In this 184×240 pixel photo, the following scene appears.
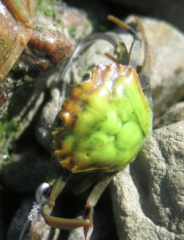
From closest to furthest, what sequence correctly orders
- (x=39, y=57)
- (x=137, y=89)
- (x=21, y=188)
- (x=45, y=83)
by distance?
1. (x=137, y=89)
2. (x=39, y=57)
3. (x=21, y=188)
4. (x=45, y=83)

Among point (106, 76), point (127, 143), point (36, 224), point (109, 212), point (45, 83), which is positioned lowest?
point (109, 212)

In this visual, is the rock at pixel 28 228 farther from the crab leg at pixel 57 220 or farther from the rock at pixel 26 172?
the crab leg at pixel 57 220

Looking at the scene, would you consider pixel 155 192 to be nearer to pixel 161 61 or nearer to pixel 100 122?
pixel 100 122

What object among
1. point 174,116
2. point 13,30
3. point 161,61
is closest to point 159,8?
point 161,61

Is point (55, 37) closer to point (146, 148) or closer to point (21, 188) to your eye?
point (146, 148)

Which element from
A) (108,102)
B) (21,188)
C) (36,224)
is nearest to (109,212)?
(36,224)

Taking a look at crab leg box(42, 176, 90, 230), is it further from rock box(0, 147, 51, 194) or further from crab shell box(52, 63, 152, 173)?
rock box(0, 147, 51, 194)

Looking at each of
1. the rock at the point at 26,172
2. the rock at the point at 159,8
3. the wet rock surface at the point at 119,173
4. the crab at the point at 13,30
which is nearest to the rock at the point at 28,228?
the wet rock surface at the point at 119,173
